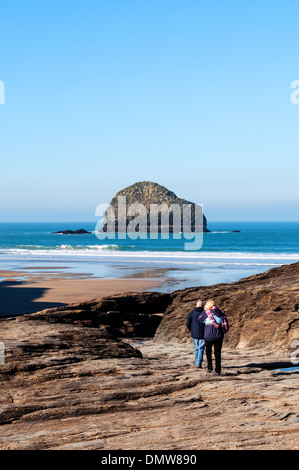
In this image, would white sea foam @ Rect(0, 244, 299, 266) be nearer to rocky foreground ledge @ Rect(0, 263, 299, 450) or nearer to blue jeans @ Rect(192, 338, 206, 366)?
rocky foreground ledge @ Rect(0, 263, 299, 450)

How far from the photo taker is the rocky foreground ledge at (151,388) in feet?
21.2

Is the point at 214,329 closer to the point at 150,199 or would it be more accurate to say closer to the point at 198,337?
the point at 198,337

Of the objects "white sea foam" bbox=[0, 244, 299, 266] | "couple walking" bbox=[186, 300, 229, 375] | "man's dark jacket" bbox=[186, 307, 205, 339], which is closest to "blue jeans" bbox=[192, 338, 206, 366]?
"couple walking" bbox=[186, 300, 229, 375]

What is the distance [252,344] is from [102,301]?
5.65 m

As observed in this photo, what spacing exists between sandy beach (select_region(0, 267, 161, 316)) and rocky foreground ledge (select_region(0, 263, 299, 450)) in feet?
32.9

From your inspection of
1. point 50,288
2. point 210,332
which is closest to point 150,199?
point 50,288

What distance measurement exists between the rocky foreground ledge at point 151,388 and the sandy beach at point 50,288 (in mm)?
10029

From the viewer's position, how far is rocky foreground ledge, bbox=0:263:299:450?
254 inches

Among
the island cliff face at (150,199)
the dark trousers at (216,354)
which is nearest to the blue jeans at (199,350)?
the dark trousers at (216,354)

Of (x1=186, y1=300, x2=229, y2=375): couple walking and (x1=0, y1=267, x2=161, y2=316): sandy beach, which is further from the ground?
(x1=186, y1=300, x2=229, y2=375): couple walking

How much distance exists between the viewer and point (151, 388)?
8297 mm

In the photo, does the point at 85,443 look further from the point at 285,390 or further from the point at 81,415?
the point at 285,390
